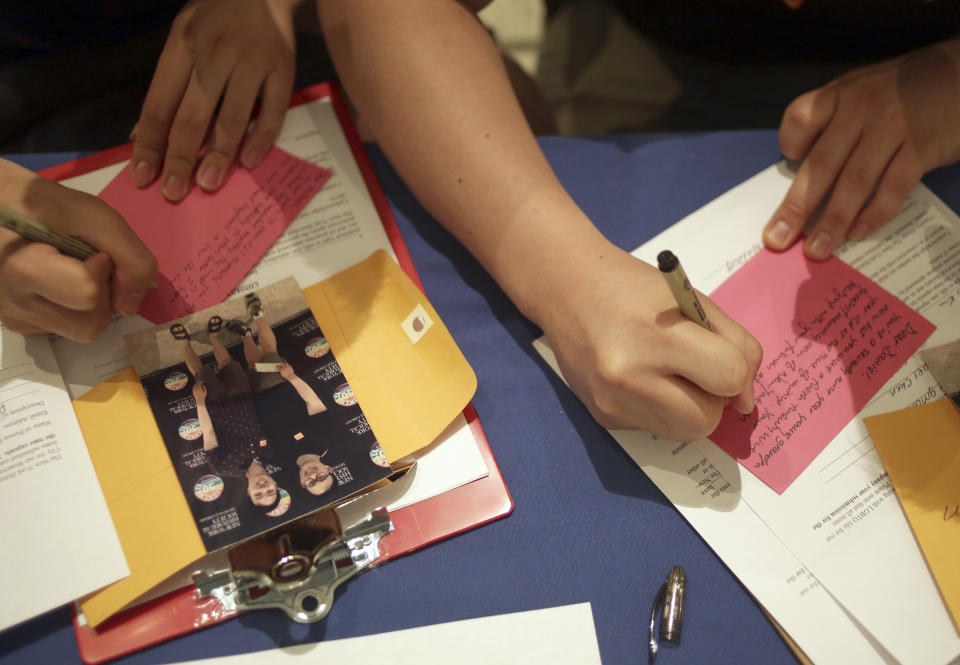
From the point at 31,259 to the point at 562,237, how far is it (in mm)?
425

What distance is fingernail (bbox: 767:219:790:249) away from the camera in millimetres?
614

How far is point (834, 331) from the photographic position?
58 cm

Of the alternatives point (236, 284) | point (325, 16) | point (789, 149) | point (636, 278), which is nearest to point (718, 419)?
point (636, 278)

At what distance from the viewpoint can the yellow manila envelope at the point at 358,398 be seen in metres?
0.47

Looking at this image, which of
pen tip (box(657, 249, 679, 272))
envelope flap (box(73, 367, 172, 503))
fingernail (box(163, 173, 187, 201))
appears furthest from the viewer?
fingernail (box(163, 173, 187, 201))

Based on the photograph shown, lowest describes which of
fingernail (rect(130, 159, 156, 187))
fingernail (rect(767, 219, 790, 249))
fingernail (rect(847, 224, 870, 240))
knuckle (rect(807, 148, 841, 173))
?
fingernail (rect(847, 224, 870, 240))

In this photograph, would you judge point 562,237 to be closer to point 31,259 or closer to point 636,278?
point 636,278

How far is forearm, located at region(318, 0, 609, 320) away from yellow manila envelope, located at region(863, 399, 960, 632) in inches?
11.7

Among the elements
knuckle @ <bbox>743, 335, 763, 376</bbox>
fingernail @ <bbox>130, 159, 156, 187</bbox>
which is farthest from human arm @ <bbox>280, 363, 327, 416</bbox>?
knuckle @ <bbox>743, 335, 763, 376</bbox>

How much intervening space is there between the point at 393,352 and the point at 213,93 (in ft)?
1.06

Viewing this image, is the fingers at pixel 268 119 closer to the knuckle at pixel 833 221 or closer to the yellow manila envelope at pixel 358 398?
the yellow manila envelope at pixel 358 398

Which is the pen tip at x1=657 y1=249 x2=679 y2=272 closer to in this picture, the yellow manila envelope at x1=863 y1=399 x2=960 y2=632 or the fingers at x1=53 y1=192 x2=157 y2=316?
the yellow manila envelope at x1=863 y1=399 x2=960 y2=632

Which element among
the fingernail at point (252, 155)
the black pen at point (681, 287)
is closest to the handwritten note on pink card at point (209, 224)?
the fingernail at point (252, 155)

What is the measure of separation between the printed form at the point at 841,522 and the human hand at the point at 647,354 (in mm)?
49
